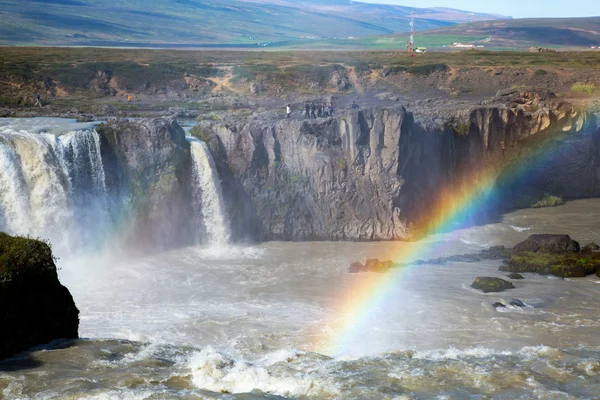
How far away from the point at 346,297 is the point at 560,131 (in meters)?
27.5

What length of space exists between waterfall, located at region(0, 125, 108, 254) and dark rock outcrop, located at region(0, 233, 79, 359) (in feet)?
55.9

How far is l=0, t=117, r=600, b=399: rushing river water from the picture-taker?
2066 centimetres

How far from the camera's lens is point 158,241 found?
143ft

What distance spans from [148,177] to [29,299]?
22.2 metres

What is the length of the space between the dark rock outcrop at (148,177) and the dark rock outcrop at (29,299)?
19489mm

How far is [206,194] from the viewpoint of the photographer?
149 ft

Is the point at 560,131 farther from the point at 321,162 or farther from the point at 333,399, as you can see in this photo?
the point at 333,399

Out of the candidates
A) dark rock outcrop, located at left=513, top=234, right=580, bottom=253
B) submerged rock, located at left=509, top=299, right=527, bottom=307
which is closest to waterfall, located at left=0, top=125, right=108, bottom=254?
submerged rock, located at left=509, top=299, right=527, bottom=307

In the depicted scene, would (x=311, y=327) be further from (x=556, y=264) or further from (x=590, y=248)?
(x=590, y=248)

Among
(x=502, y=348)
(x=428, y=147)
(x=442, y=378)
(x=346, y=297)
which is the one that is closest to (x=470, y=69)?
(x=428, y=147)

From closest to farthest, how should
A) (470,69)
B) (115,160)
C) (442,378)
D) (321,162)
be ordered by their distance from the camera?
(442,378)
(115,160)
(321,162)
(470,69)

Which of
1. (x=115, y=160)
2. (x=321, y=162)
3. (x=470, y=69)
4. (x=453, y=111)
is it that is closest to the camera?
(x=115, y=160)

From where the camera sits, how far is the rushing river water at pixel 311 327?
20656 mm

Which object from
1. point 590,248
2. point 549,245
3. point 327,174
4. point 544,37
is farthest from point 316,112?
point 544,37
